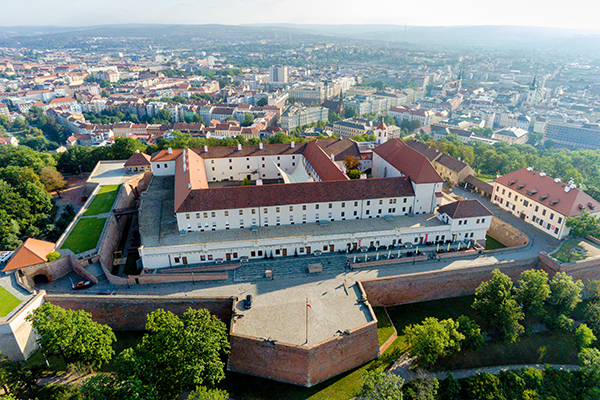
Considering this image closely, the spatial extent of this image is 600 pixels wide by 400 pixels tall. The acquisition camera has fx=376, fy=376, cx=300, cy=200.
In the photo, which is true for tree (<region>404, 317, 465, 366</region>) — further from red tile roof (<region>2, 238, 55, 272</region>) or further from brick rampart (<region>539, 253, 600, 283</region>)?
red tile roof (<region>2, 238, 55, 272</region>)

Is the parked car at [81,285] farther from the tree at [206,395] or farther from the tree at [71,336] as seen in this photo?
the tree at [206,395]

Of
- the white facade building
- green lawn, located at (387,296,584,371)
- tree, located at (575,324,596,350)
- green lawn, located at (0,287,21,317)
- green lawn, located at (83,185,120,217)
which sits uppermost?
the white facade building

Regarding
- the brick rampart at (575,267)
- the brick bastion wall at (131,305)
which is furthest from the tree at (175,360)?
the brick rampart at (575,267)

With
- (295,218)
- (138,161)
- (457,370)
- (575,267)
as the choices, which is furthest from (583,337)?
(138,161)

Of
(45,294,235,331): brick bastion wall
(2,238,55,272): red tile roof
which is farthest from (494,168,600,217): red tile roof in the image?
(2,238,55,272): red tile roof

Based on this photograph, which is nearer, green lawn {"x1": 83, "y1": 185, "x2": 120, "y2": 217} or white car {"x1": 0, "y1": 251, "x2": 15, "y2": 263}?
white car {"x1": 0, "y1": 251, "x2": 15, "y2": 263}

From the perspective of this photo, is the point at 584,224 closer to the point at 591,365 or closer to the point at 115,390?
the point at 591,365

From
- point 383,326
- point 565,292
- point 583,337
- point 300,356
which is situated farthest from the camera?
point 383,326
